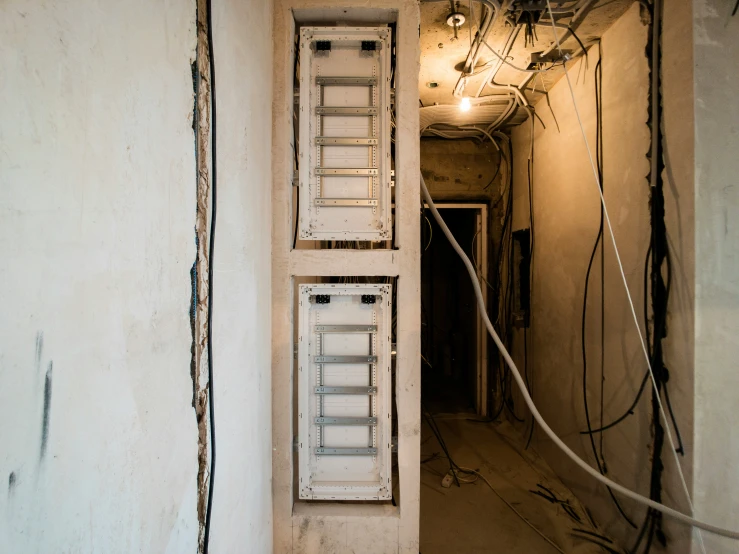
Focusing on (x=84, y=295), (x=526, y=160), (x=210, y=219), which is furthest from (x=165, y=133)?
(x=526, y=160)

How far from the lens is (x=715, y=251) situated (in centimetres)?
143

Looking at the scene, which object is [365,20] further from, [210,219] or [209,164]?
[210,219]

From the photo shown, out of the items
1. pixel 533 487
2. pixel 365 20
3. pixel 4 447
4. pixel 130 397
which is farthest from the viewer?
pixel 533 487

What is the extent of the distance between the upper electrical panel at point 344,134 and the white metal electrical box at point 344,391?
36cm

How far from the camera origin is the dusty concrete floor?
1999 millimetres

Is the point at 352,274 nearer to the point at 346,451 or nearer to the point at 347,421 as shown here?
the point at 347,421

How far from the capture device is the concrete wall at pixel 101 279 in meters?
0.42

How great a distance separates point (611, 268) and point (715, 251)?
589mm

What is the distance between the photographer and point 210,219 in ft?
3.04

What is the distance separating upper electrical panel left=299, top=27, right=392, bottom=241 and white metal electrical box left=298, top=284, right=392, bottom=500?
0.36 m

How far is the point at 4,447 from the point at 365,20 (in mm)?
2145

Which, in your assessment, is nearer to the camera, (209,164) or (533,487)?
(209,164)

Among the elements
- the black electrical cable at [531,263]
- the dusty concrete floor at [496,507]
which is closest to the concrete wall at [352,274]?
the dusty concrete floor at [496,507]

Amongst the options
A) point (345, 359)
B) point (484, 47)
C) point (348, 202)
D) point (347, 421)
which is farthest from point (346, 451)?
point (484, 47)
